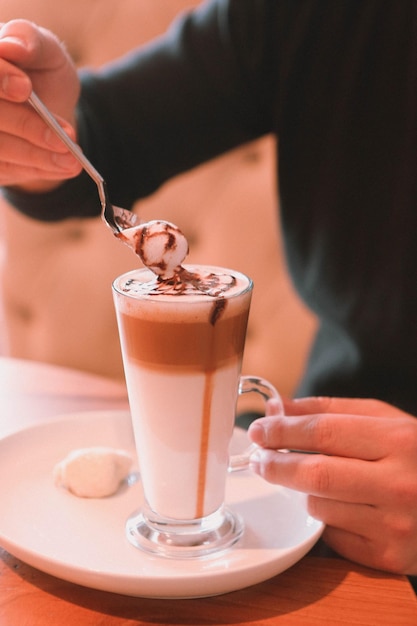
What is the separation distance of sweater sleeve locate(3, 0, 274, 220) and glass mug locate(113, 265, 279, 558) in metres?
0.48

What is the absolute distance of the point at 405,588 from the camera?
0.46 m

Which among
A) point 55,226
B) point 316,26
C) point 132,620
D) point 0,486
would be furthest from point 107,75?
point 132,620

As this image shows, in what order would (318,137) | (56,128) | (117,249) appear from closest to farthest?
(56,128)
(318,137)
(117,249)

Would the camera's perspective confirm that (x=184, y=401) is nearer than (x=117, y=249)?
Yes

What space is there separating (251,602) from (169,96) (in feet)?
2.38

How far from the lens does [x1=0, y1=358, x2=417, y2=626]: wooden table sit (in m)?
0.41

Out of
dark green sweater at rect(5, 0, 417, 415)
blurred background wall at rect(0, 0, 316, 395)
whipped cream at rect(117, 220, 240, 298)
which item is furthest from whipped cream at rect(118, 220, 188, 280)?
blurred background wall at rect(0, 0, 316, 395)

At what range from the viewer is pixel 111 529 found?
0.49 meters

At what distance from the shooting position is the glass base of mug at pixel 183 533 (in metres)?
0.47

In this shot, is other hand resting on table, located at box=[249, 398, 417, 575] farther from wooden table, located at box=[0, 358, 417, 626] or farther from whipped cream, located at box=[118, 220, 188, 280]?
whipped cream, located at box=[118, 220, 188, 280]

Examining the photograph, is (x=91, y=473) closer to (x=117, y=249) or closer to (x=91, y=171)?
(x=91, y=171)

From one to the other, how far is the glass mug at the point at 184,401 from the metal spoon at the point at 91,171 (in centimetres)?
8

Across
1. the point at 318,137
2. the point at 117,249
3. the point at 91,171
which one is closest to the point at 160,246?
the point at 91,171

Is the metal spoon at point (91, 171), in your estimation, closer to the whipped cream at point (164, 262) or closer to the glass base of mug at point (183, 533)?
the whipped cream at point (164, 262)
